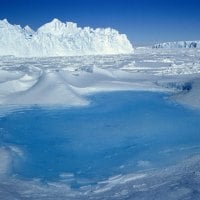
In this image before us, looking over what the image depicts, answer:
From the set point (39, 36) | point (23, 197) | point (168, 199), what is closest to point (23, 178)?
point (23, 197)

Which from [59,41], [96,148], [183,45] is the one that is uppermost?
[59,41]

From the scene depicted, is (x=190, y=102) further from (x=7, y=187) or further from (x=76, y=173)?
(x=7, y=187)

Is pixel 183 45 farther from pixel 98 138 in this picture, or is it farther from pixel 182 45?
pixel 98 138

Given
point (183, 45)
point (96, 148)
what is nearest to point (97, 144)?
point (96, 148)

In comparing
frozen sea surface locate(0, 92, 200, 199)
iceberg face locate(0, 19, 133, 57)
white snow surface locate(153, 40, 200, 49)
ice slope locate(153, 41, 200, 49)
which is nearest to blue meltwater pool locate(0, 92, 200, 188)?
frozen sea surface locate(0, 92, 200, 199)

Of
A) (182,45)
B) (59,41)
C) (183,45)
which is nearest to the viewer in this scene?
(59,41)

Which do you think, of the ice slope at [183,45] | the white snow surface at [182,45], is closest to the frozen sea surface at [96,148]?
the ice slope at [183,45]

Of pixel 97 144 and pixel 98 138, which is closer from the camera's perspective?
pixel 97 144

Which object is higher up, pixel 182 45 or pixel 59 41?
pixel 59 41
